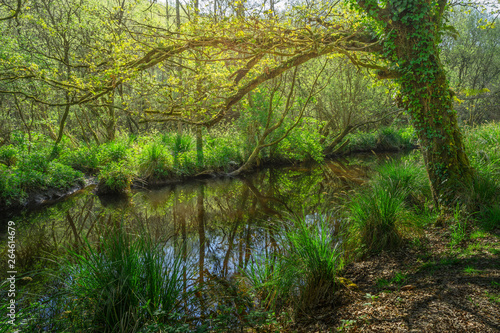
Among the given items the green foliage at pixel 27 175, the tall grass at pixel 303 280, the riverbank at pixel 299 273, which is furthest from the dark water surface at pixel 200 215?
the tall grass at pixel 303 280

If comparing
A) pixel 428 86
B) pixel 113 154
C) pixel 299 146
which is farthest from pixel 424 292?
pixel 299 146

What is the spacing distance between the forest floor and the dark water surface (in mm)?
1387

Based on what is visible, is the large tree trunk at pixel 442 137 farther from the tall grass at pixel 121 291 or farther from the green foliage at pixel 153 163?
the green foliage at pixel 153 163

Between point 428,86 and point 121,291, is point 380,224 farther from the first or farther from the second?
point 121,291

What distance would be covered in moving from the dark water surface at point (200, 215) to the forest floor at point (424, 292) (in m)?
1.39

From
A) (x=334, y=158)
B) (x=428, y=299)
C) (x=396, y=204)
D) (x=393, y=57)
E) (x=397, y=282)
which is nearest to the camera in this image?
(x=428, y=299)

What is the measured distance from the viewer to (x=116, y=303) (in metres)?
2.54

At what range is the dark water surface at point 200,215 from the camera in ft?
16.8

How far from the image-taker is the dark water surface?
202 inches

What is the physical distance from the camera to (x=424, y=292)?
2.65 m

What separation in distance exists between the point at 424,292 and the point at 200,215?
5568 mm

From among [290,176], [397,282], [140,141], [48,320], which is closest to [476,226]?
[397,282]

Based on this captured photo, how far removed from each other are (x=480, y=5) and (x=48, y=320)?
7.70m

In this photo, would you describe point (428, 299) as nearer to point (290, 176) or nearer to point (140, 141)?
point (290, 176)
